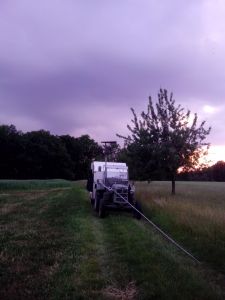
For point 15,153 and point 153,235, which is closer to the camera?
point 153,235

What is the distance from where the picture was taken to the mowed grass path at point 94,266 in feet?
26.6

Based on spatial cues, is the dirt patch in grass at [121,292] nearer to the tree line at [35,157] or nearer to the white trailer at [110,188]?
the white trailer at [110,188]

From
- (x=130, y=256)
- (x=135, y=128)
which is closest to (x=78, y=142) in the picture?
(x=135, y=128)

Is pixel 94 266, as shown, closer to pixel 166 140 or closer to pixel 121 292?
pixel 121 292

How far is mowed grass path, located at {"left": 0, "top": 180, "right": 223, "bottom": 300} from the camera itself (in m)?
8.11

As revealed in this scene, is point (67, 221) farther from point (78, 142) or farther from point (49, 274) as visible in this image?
point (78, 142)

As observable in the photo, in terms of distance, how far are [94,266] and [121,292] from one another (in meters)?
1.92

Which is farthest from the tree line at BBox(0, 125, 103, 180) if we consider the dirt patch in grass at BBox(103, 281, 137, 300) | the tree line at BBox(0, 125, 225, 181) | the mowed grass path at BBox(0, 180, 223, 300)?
the dirt patch in grass at BBox(103, 281, 137, 300)

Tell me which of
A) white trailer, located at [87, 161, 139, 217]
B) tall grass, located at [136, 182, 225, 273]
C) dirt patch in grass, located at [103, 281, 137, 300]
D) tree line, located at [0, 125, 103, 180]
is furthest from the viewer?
tree line, located at [0, 125, 103, 180]

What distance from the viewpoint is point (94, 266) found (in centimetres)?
1003

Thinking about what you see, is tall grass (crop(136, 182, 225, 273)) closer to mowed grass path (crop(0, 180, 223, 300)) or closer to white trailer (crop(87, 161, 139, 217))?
mowed grass path (crop(0, 180, 223, 300))

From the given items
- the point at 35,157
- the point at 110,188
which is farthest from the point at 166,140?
the point at 35,157

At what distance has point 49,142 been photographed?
11269 centimetres

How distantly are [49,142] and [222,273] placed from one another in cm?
10439
